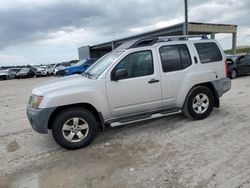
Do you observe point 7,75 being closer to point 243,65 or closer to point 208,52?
point 243,65

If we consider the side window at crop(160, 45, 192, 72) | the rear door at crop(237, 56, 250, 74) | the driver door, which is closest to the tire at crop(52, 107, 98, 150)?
the driver door

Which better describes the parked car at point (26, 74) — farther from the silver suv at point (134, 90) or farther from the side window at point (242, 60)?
the silver suv at point (134, 90)

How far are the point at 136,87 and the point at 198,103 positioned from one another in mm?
1780

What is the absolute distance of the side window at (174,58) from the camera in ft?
18.8

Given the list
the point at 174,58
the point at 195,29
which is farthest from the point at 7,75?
the point at 174,58

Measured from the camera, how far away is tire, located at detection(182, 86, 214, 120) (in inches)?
238

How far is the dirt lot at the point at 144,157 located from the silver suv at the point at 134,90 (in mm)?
394

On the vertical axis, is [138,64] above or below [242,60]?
above

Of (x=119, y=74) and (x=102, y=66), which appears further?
(x=102, y=66)

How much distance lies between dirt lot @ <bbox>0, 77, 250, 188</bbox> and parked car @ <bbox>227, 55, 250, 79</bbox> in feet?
32.2

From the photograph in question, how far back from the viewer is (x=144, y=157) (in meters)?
4.36

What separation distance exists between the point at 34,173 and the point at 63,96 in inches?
56.1

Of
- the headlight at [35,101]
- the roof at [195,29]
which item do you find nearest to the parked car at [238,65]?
the roof at [195,29]

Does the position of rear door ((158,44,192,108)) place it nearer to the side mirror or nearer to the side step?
the side step
